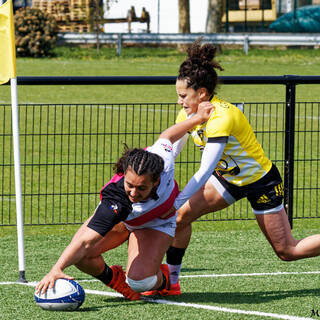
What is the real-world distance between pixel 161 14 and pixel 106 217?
116 feet

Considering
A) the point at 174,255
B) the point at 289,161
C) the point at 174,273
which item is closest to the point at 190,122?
the point at 174,255

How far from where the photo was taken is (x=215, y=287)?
6.56m

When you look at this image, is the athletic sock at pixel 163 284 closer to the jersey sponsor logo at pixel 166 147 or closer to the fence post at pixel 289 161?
the jersey sponsor logo at pixel 166 147

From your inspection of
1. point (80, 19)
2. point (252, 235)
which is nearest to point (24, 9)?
point (80, 19)

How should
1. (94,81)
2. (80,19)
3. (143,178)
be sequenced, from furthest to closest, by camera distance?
(80,19)
(94,81)
(143,178)

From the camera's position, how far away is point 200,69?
6.07 m

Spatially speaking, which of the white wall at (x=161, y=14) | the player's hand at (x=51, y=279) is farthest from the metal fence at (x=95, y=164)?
the white wall at (x=161, y=14)

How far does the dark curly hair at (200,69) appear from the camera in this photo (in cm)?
605

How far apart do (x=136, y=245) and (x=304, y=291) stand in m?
1.37

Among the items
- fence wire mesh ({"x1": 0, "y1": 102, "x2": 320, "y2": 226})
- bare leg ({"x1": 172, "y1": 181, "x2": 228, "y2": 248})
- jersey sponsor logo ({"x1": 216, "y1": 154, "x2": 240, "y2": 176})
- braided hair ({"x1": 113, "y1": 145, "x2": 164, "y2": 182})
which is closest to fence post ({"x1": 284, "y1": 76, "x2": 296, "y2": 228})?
fence wire mesh ({"x1": 0, "y1": 102, "x2": 320, "y2": 226})

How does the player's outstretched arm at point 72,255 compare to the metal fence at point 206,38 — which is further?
the metal fence at point 206,38

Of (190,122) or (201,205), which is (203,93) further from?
(201,205)

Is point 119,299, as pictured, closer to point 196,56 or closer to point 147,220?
point 147,220

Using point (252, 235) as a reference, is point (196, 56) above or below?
above
